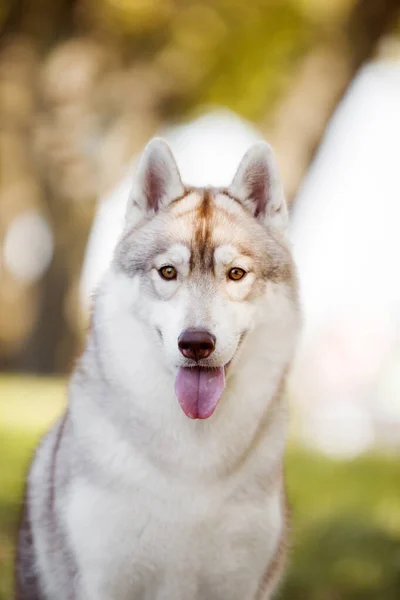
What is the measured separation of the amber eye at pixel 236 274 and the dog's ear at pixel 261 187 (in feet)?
1.13

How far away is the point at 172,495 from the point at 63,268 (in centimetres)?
717

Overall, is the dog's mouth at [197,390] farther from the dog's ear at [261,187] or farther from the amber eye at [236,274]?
the dog's ear at [261,187]

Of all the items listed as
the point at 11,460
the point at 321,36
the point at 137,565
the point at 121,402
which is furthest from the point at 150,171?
the point at 321,36

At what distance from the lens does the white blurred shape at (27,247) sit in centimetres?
991

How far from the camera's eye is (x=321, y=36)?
26.0 feet

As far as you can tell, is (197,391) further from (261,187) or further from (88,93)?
(88,93)

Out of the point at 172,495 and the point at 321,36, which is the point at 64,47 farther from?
the point at 172,495

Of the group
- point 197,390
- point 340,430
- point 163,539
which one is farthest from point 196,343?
point 340,430

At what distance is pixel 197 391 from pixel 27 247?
7.93 m

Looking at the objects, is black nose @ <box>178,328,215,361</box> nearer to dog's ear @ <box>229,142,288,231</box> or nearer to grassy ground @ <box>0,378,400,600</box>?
dog's ear @ <box>229,142,288,231</box>

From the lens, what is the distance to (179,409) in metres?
2.72

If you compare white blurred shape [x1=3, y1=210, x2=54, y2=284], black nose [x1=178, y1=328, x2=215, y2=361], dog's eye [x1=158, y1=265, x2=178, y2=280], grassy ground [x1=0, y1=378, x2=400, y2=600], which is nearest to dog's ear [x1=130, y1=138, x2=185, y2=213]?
dog's eye [x1=158, y1=265, x2=178, y2=280]

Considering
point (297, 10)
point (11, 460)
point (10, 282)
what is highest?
point (297, 10)

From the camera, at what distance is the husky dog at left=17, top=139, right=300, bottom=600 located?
2605mm
